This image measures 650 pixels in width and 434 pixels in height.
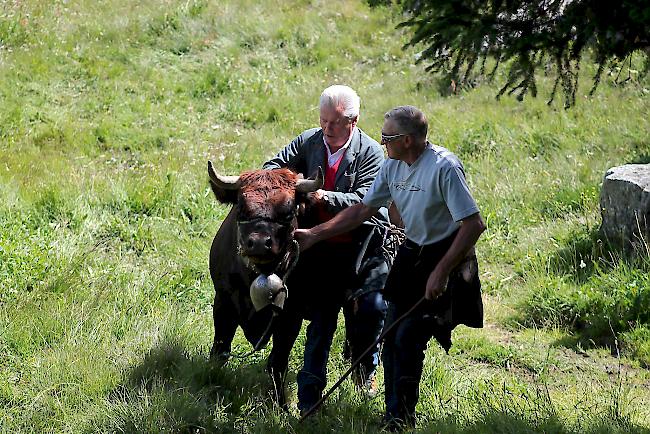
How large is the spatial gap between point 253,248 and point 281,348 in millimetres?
1043

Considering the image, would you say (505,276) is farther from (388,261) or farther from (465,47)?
(465,47)

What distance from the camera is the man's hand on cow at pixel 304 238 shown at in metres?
5.49

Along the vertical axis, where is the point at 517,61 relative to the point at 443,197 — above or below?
above

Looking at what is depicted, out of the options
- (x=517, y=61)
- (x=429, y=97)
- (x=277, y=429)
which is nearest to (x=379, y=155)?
(x=517, y=61)

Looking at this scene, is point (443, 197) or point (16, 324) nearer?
point (443, 197)

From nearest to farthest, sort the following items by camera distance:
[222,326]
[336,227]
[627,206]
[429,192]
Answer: [429,192]
[336,227]
[222,326]
[627,206]

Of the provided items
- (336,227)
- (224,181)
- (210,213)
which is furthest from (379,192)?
(210,213)

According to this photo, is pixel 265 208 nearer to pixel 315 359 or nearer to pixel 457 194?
pixel 315 359

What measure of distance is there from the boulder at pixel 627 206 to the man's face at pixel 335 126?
3771mm

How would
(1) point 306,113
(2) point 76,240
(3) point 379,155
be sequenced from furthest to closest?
(1) point 306,113 → (2) point 76,240 → (3) point 379,155

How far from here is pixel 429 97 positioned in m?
14.4

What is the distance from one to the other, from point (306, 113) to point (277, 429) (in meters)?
8.80

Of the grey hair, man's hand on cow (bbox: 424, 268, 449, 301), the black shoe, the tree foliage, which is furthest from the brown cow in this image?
the tree foliage

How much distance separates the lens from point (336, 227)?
5.50 m
